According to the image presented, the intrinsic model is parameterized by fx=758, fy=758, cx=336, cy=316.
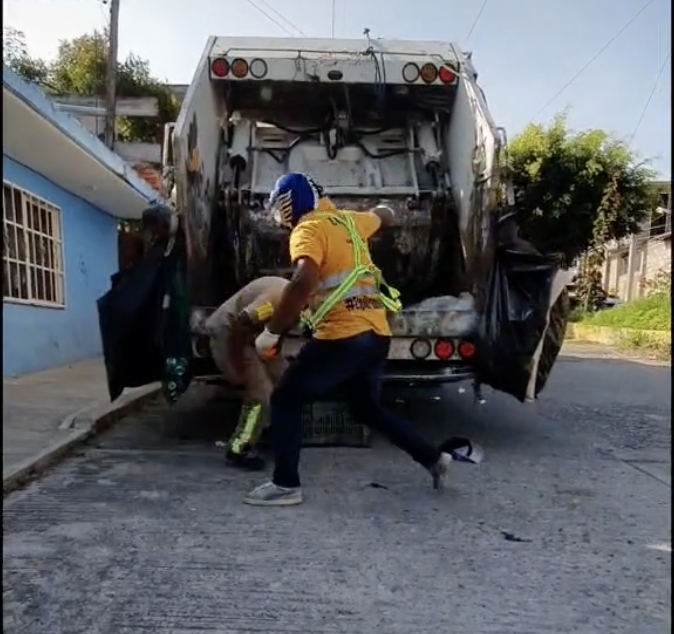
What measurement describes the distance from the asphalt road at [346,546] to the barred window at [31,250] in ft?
12.9

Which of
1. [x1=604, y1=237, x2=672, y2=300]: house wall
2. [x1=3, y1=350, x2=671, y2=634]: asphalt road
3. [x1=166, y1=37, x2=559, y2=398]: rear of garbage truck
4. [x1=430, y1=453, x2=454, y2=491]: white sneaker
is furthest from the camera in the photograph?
[x1=604, y1=237, x2=672, y2=300]: house wall

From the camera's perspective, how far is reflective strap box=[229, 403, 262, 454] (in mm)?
4078

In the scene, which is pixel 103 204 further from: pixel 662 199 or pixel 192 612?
pixel 662 199

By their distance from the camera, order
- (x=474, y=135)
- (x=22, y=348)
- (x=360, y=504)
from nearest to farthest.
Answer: (x=360, y=504), (x=474, y=135), (x=22, y=348)

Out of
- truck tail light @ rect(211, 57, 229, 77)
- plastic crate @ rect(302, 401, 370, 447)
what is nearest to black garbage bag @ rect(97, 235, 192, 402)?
plastic crate @ rect(302, 401, 370, 447)

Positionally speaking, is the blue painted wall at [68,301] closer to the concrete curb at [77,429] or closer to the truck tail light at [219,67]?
the concrete curb at [77,429]

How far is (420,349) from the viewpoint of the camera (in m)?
4.44

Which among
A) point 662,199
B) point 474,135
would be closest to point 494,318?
point 474,135

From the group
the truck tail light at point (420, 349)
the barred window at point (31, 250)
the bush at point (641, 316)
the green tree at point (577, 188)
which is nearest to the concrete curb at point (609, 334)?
the bush at point (641, 316)

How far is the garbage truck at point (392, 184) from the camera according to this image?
4453 millimetres

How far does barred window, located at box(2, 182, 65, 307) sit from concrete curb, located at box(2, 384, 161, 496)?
6.99 ft

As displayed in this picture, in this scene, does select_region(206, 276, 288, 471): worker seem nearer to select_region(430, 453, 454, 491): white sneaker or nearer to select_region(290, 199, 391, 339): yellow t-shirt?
select_region(290, 199, 391, 339): yellow t-shirt

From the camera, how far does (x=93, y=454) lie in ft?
14.6

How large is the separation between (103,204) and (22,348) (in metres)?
3.83
